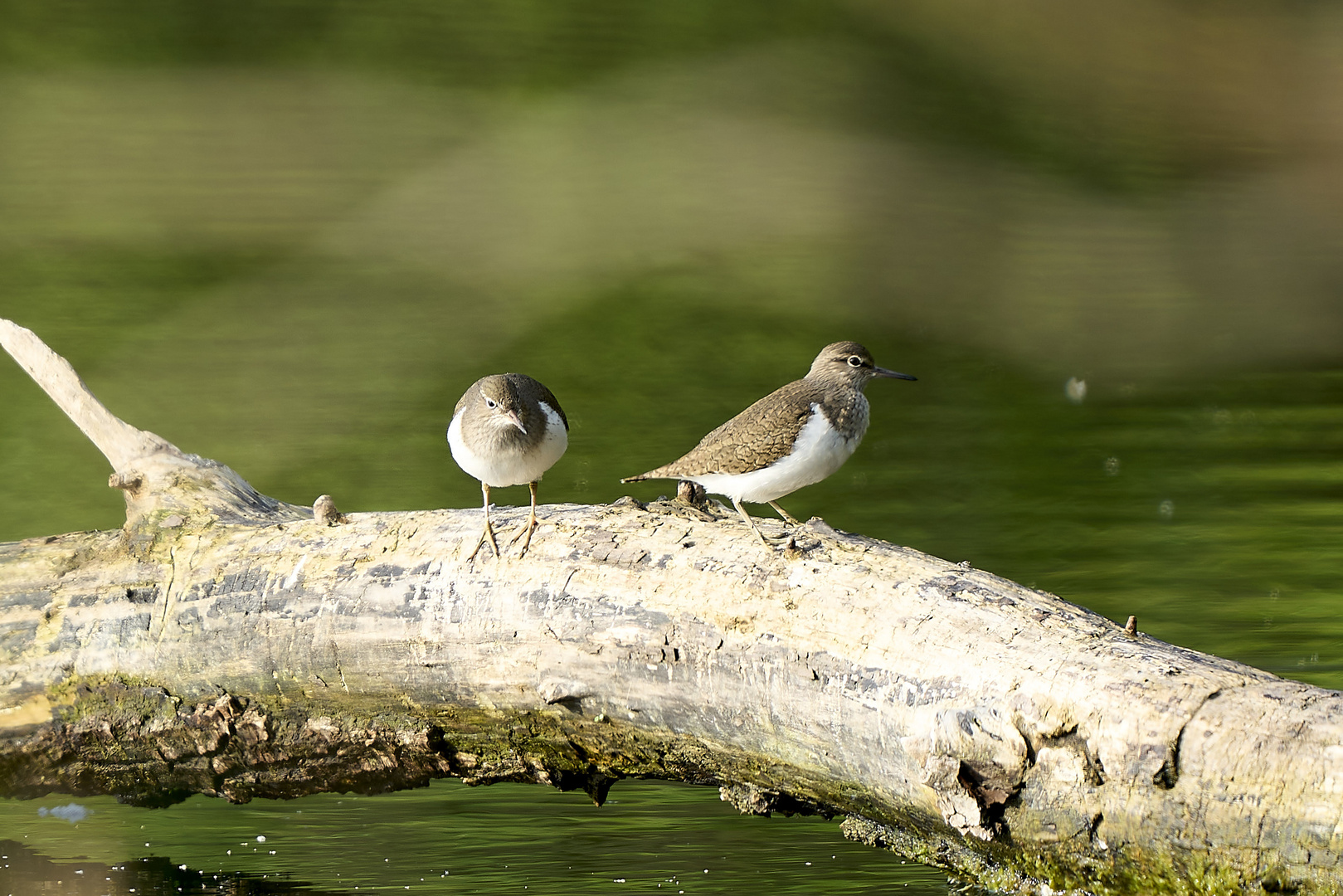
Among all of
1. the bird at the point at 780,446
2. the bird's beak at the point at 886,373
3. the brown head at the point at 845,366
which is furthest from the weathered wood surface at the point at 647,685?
the bird's beak at the point at 886,373

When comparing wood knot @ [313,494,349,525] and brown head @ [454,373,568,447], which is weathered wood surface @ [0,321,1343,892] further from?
brown head @ [454,373,568,447]

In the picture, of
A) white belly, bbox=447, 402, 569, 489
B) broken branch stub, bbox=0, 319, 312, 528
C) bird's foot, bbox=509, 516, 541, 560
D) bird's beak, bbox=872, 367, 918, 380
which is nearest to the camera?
bird's foot, bbox=509, 516, 541, 560

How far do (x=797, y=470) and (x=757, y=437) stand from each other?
10cm

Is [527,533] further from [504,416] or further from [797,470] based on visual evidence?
[797,470]

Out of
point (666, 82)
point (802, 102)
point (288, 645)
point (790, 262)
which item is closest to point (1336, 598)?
point (288, 645)

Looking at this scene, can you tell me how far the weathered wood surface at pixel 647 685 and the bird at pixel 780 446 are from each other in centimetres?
11

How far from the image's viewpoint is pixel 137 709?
2.66 meters

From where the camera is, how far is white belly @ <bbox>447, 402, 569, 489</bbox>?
2629 mm

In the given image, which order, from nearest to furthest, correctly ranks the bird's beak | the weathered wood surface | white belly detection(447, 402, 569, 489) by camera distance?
the weathered wood surface
white belly detection(447, 402, 569, 489)
the bird's beak

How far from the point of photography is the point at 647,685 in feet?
7.73

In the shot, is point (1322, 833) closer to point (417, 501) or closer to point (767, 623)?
point (767, 623)

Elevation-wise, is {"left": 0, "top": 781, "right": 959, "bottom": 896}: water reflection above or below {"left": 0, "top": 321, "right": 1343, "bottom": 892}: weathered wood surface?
below

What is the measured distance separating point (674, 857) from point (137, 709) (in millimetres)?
1038

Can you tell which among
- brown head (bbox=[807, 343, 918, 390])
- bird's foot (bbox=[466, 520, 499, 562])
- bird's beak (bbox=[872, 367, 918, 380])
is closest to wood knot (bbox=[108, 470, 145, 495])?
bird's foot (bbox=[466, 520, 499, 562])
